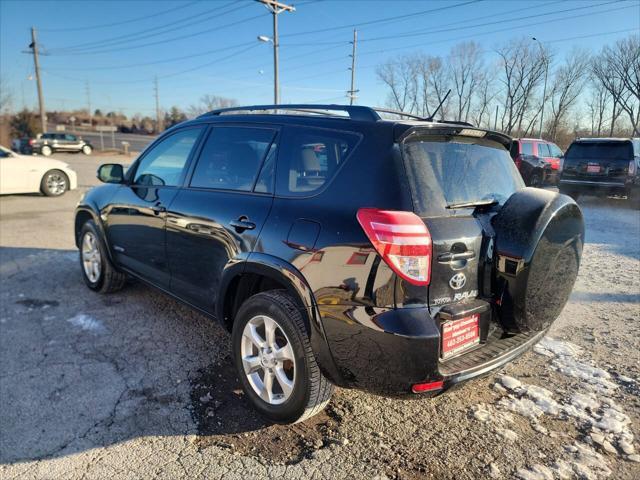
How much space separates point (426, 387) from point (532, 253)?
0.88 metres

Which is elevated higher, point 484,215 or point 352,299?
point 484,215

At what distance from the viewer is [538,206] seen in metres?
2.33

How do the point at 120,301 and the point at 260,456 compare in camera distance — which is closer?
the point at 260,456

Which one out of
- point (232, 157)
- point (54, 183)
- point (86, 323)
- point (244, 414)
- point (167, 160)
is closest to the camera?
point (244, 414)

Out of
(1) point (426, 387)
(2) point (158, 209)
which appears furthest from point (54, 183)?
(1) point (426, 387)

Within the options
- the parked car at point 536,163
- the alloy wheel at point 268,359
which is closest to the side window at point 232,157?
the alloy wheel at point 268,359

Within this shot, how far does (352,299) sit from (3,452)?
6.61ft

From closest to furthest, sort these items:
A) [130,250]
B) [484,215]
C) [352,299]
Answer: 1. [352,299]
2. [484,215]
3. [130,250]

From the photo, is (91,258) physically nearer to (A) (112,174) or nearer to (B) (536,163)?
(A) (112,174)

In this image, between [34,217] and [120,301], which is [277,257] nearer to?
[120,301]

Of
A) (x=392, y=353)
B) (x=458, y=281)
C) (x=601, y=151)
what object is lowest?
(x=392, y=353)

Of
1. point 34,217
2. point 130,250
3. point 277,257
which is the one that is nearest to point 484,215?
point 277,257

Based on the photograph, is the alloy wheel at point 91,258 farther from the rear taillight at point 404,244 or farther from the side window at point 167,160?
the rear taillight at point 404,244

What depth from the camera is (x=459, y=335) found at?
85.7 inches
